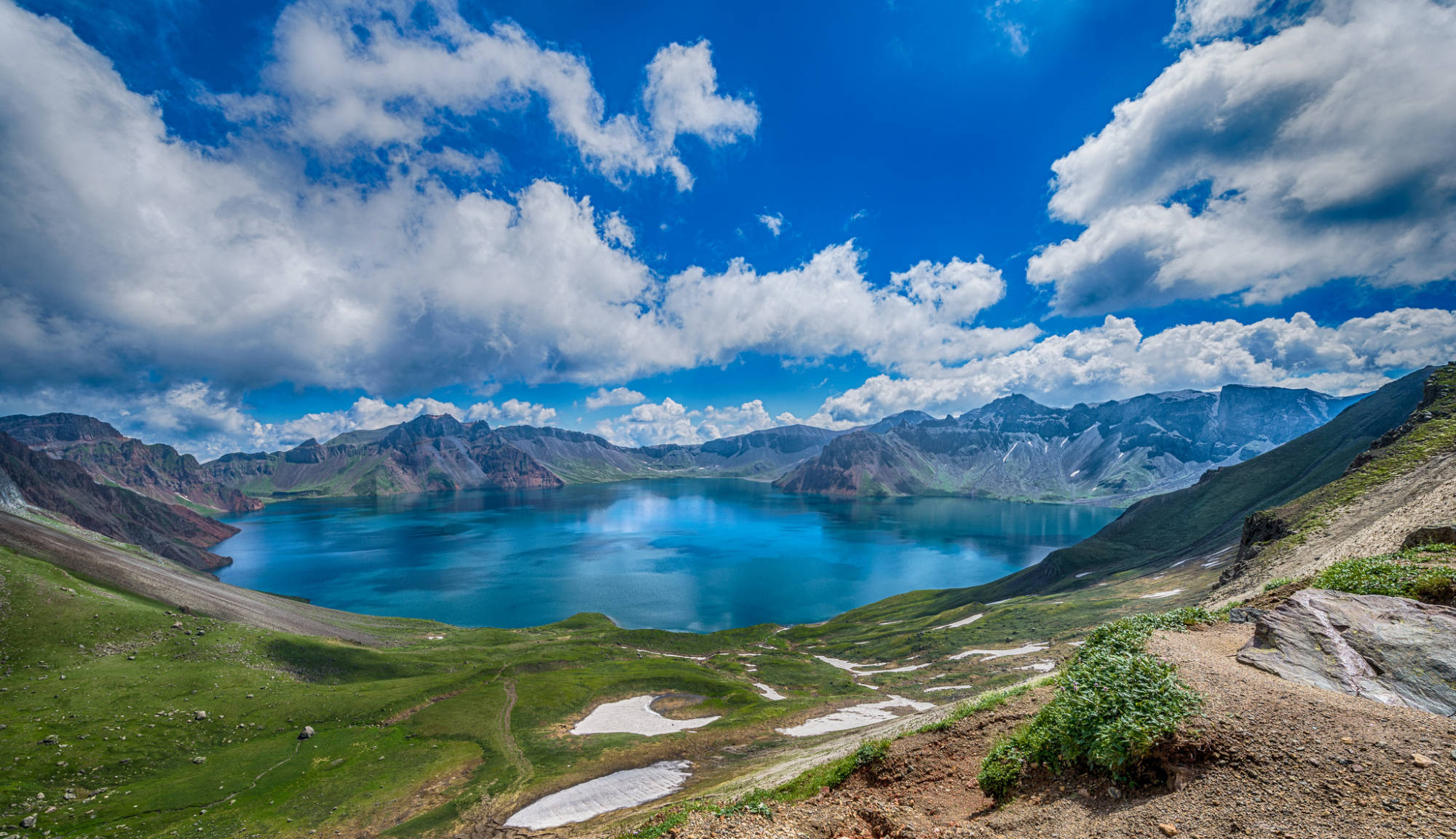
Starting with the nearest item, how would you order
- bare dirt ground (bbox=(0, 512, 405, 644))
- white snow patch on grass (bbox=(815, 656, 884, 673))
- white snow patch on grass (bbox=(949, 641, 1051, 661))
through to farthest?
1. white snow patch on grass (bbox=(949, 641, 1051, 661))
2. bare dirt ground (bbox=(0, 512, 405, 644))
3. white snow patch on grass (bbox=(815, 656, 884, 673))

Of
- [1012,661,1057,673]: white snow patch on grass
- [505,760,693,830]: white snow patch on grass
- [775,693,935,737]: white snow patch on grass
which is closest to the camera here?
[505,760,693,830]: white snow patch on grass

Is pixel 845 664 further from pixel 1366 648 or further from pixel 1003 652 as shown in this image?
pixel 1366 648

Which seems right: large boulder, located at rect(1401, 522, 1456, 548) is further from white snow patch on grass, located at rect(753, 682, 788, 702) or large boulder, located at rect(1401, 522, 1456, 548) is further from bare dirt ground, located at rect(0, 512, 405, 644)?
bare dirt ground, located at rect(0, 512, 405, 644)

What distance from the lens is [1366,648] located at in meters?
9.50

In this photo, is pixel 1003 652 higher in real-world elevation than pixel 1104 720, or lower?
lower

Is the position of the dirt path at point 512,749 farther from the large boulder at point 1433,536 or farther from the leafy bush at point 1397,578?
the large boulder at point 1433,536

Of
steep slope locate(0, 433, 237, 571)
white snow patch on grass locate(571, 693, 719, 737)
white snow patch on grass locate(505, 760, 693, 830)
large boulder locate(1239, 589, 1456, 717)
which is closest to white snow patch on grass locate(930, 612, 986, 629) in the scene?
white snow patch on grass locate(571, 693, 719, 737)

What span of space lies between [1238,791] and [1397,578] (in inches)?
406

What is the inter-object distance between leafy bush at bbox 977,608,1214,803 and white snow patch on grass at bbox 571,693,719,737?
39.3 m

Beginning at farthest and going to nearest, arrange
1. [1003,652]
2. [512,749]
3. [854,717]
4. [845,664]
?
[845,664] < [1003,652] < [854,717] < [512,749]

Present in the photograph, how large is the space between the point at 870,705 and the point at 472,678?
4054cm

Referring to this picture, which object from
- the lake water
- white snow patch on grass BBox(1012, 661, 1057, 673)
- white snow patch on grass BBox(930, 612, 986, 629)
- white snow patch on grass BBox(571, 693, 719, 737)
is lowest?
the lake water

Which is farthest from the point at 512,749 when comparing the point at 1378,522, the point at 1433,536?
the point at 1378,522

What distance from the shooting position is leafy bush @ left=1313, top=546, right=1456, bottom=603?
1106cm
